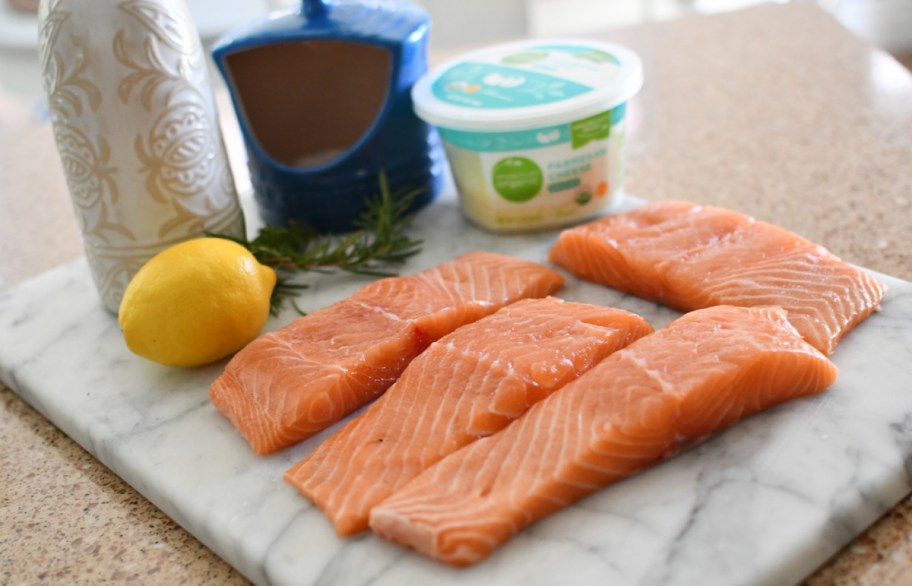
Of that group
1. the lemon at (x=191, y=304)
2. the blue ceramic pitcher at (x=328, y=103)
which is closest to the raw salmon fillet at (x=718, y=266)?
the blue ceramic pitcher at (x=328, y=103)

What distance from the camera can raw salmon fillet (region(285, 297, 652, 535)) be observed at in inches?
46.8

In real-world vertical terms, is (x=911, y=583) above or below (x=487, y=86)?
below

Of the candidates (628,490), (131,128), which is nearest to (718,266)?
(628,490)

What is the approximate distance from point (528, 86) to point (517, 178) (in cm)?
18

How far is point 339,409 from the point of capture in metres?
1.35

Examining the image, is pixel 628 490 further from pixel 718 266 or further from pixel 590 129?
pixel 590 129

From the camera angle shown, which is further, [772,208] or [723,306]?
[772,208]

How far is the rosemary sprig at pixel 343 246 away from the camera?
170cm

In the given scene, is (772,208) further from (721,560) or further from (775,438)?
(721,560)

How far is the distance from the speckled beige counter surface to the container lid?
0.35 metres

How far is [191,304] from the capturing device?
143 centimetres

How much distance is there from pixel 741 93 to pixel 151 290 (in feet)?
5.36

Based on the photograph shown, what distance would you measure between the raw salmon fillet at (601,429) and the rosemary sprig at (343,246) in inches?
23.4

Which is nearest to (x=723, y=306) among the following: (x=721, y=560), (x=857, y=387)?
(x=857, y=387)
